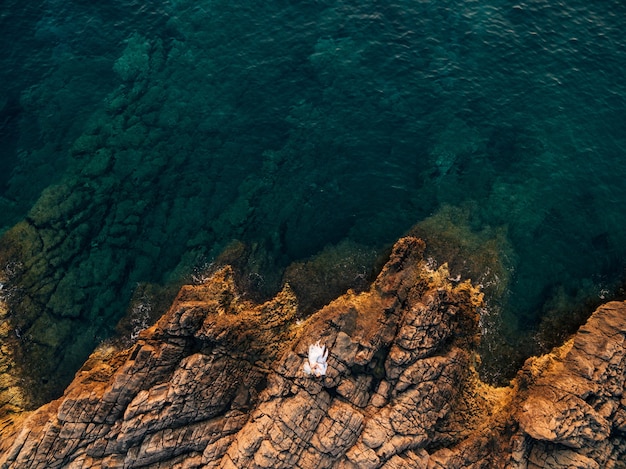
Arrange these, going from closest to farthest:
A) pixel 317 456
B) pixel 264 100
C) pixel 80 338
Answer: pixel 317 456
pixel 80 338
pixel 264 100

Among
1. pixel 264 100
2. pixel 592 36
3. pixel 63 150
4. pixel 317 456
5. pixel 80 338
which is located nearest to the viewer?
pixel 317 456

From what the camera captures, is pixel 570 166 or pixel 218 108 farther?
pixel 218 108

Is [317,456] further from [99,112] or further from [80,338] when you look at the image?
[99,112]

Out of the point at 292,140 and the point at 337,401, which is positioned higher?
the point at 292,140

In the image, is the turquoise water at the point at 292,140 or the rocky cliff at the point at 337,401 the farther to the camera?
the turquoise water at the point at 292,140

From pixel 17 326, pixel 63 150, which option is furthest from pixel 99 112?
pixel 17 326
